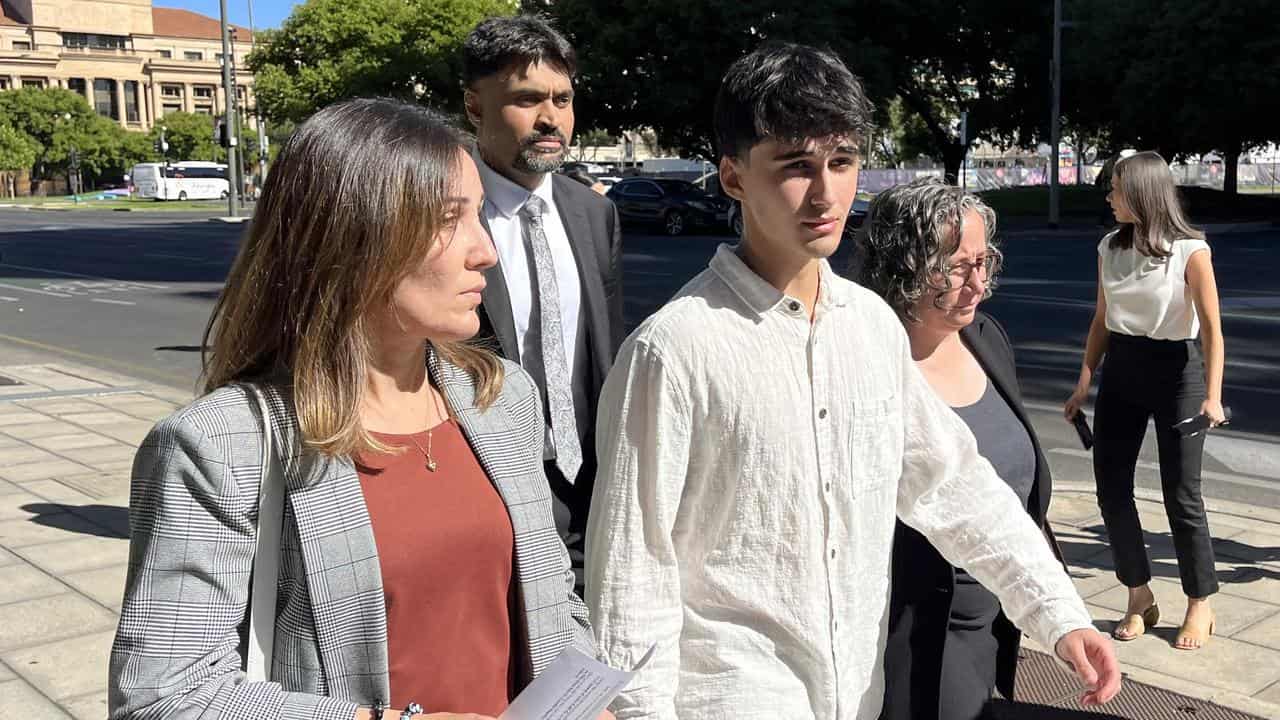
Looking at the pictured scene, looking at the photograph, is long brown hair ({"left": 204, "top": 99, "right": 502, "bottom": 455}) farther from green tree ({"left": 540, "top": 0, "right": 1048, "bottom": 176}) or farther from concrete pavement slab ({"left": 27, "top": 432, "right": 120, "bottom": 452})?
green tree ({"left": 540, "top": 0, "right": 1048, "bottom": 176})

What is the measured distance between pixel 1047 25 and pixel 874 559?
1498 inches

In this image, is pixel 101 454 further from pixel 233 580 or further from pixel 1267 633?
pixel 233 580

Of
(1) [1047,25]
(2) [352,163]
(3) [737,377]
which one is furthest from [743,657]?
(1) [1047,25]

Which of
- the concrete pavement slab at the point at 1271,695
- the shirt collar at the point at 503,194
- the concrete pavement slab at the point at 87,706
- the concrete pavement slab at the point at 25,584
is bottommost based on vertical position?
the concrete pavement slab at the point at 1271,695

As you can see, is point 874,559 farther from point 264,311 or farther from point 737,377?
point 264,311

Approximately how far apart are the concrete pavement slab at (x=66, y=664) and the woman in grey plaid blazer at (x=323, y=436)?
3.13m

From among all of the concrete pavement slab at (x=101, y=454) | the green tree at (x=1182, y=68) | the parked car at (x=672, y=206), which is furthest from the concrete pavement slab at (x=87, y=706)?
the green tree at (x=1182, y=68)

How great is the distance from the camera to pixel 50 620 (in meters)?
5.20

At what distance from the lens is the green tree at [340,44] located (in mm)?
51875

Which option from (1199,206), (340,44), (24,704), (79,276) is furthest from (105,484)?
(340,44)

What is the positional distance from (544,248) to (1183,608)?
3.47 metres

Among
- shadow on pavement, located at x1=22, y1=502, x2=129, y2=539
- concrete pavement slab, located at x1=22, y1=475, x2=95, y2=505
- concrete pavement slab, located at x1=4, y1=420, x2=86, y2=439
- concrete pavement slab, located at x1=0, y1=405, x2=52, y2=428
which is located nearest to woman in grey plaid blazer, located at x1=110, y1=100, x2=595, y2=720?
shadow on pavement, located at x1=22, y1=502, x2=129, y2=539

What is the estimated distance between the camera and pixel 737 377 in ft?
6.97

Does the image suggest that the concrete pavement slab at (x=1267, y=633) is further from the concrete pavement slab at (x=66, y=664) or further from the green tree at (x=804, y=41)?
the green tree at (x=804, y=41)
